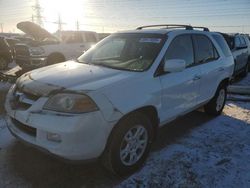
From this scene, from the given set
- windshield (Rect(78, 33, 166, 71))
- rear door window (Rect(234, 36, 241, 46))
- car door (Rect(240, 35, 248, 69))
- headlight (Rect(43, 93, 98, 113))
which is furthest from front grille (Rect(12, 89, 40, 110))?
car door (Rect(240, 35, 248, 69))

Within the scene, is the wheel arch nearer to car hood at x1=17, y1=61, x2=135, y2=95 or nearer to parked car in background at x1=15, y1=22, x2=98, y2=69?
car hood at x1=17, y1=61, x2=135, y2=95

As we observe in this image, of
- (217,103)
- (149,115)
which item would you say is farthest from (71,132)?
(217,103)

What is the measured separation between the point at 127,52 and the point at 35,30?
10.1m

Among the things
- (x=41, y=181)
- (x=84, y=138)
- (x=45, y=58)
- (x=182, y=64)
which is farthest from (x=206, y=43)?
(x=45, y=58)

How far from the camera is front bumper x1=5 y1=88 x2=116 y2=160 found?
3053 mm

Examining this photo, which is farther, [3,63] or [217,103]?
[3,63]

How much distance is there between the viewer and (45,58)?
1234 cm

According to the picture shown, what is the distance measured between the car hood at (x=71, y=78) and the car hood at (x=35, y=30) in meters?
9.70

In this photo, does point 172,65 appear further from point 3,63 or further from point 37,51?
point 3,63

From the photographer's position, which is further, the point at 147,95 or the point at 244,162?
the point at 244,162

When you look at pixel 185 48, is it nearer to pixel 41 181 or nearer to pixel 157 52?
pixel 157 52

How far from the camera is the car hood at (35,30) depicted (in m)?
13.3

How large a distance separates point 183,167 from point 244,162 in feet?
2.95

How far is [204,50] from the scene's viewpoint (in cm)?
531
